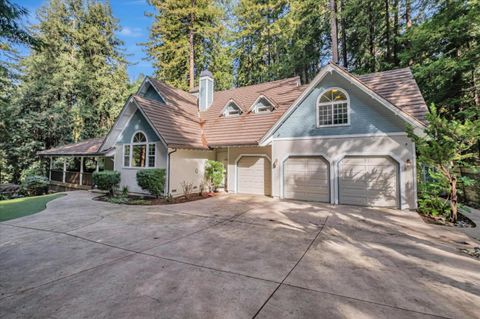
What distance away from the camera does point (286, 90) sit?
14.1 meters

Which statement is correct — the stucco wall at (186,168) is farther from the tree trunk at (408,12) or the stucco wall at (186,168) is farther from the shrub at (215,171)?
the tree trunk at (408,12)

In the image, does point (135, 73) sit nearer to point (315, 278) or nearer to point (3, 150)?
point (3, 150)

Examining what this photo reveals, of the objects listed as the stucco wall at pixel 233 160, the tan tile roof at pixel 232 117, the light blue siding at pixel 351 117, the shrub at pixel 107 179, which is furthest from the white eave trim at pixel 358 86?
the shrub at pixel 107 179

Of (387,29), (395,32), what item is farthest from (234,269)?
(395,32)

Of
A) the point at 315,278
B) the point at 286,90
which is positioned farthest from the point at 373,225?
the point at 286,90

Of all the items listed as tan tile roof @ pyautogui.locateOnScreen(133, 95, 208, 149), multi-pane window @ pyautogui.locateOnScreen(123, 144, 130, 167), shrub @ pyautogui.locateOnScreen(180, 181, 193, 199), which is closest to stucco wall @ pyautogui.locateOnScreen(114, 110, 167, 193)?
multi-pane window @ pyautogui.locateOnScreen(123, 144, 130, 167)

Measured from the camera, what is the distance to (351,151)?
9.68m

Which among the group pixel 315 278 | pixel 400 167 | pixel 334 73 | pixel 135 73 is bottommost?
pixel 315 278

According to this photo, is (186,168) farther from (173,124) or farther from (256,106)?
(256,106)

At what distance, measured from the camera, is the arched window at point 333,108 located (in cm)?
992

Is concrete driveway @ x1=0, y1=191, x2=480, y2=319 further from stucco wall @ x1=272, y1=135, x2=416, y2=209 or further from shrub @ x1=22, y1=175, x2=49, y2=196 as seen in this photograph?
shrub @ x1=22, y1=175, x2=49, y2=196

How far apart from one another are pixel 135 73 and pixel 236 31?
14679mm

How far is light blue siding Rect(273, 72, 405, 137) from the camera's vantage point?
29.9 feet

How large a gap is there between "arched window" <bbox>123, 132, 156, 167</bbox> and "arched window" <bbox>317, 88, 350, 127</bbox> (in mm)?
8732
